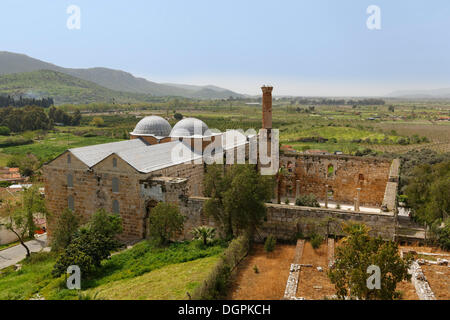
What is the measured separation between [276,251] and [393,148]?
59.2m

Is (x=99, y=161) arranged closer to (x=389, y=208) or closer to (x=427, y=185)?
(x=389, y=208)

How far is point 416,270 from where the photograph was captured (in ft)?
40.3

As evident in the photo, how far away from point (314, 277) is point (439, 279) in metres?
4.27

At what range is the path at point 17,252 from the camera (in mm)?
21561

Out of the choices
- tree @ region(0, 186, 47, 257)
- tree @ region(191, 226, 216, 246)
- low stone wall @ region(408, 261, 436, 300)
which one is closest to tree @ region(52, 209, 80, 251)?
tree @ region(0, 186, 47, 257)

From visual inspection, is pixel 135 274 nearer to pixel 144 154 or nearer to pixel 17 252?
pixel 144 154

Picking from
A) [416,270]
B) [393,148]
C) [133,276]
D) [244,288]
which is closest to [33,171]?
[133,276]

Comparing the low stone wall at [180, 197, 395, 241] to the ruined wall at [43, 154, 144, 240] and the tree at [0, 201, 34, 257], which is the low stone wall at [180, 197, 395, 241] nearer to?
the ruined wall at [43, 154, 144, 240]

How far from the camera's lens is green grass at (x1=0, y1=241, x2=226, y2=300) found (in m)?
12.7

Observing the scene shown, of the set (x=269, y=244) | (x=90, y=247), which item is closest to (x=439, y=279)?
(x=269, y=244)

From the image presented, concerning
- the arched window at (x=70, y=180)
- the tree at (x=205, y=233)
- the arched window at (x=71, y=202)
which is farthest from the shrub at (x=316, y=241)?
the arched window at (x=70, y=180)

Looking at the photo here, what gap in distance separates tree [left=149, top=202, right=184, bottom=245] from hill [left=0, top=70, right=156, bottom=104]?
159662 millimetres

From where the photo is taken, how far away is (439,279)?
39.2 ft

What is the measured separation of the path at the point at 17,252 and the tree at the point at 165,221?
10659 mm
